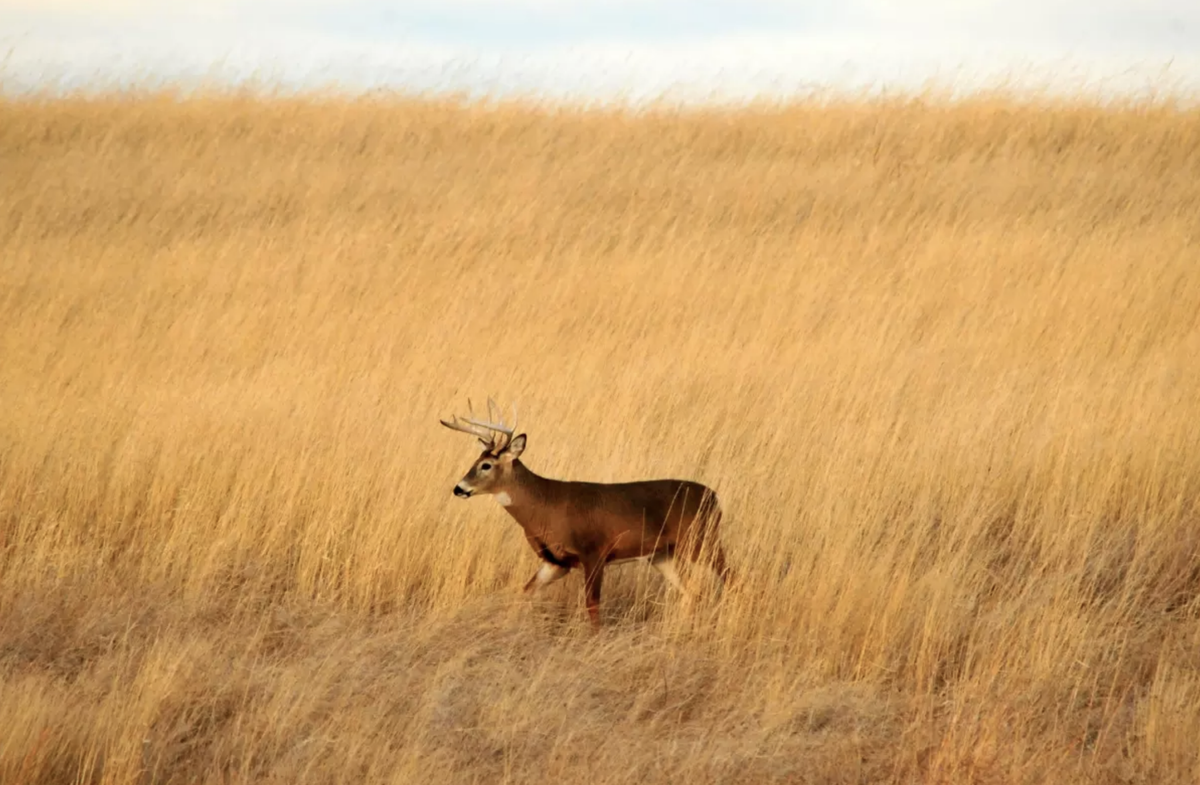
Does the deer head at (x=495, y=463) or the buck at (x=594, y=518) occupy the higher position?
the deer head at (x=495, y=463)

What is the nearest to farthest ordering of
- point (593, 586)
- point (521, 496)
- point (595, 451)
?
point (593, 586) → point (521, 496) → point (595, 451)

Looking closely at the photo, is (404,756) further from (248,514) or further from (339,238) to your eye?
(339,238)

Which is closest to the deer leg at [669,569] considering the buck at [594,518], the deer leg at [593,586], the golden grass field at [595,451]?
the buck at [594,518]

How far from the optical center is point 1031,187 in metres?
14.8

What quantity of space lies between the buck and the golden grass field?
0.22 metres

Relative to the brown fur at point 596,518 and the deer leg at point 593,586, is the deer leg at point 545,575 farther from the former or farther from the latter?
the deer leg at point 593,586

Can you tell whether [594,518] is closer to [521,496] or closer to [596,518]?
[596,518]

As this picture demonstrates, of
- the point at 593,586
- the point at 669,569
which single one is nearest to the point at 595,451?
the point at 669,569

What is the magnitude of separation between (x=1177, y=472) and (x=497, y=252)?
724 centimetres

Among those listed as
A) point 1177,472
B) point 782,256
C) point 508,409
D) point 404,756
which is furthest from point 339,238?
point 404,756

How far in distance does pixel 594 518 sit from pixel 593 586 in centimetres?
26

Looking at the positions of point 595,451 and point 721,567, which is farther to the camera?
point 595,451

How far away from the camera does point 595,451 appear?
7.43 meters

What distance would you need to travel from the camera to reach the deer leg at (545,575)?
5.50 m
